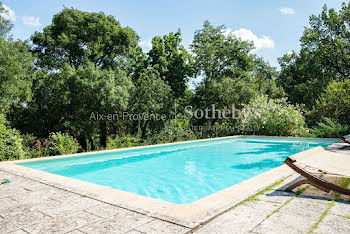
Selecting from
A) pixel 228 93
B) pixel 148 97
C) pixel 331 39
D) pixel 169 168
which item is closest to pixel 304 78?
pixel 331 39

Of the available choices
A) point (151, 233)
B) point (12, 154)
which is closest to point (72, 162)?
point (12, 154)

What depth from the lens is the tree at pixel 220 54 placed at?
18969mm

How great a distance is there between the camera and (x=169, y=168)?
25.0 feet

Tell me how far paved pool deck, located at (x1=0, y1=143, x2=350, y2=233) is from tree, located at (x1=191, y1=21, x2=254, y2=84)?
15.8m

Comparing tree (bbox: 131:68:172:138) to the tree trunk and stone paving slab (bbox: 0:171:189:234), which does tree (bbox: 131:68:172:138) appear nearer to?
the tree trunk

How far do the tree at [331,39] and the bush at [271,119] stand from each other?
34.7 ft

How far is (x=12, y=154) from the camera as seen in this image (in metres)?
6.93

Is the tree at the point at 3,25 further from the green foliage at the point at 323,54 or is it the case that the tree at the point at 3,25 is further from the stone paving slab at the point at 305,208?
the green foliage at the point at 323,54

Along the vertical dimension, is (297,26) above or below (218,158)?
above

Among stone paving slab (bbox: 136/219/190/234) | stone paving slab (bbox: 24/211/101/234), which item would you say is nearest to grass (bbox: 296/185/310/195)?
stone paving slab (bbox: 136/219/190/234)

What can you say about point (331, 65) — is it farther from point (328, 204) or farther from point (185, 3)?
point (328, 204)

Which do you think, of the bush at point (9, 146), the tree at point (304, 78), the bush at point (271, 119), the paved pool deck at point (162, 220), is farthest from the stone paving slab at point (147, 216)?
the tree at point (304, 78)

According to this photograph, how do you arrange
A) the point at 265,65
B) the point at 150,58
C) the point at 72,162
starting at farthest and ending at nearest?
the point at 265,65 → the point at 150,58 → the point at 72,162

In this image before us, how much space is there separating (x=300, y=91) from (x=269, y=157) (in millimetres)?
16044
